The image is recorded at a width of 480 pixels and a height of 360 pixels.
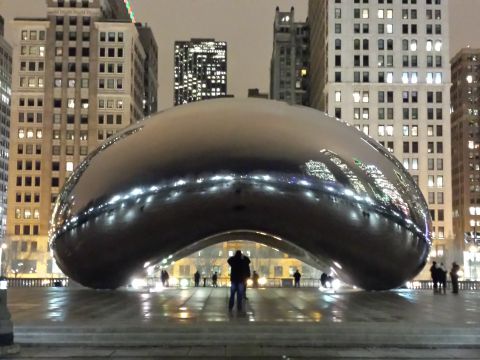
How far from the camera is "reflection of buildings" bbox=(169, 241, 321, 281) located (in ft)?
134

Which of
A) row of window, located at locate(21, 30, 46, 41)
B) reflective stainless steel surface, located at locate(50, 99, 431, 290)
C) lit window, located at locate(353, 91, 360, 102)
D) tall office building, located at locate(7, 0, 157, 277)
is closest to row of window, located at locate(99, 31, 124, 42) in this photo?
tall office building, located at locate(7, 0, 157, 277)

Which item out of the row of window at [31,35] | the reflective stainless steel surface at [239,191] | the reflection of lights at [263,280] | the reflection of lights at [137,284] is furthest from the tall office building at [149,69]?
the reflective stainless steel surface at [239,191]

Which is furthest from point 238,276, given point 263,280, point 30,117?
point 30,117

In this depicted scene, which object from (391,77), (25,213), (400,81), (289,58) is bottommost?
(25,213)

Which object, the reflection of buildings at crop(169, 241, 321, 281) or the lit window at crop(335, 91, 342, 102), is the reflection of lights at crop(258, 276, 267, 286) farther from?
the lit window at crop(335, 91, 342, 102)

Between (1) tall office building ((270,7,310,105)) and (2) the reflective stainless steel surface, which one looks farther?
(1) tall office building ((270,7,310,105))

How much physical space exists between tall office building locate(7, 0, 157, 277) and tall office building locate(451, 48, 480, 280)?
74609mm

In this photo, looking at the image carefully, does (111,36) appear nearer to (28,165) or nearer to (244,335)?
(28,165)

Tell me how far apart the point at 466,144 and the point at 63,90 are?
8613 centimetres

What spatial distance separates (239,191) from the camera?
1541cm

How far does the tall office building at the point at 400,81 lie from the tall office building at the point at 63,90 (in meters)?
34.2

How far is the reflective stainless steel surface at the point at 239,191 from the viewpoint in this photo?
1545 centimetres

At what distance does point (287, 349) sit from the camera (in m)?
10.7

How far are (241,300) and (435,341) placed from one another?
4761mm
